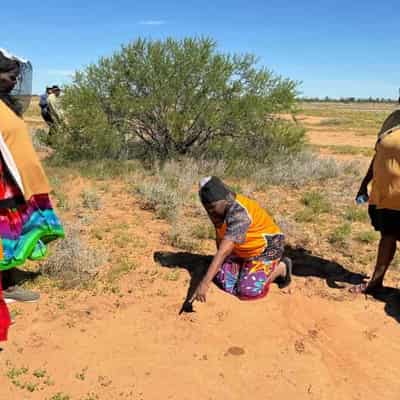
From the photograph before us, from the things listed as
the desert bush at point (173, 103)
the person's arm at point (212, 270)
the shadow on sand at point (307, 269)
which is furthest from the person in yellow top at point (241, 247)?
the desert bush at point (173, 103)

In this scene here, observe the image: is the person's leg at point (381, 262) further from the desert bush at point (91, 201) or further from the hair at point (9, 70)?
the desert bush at point (91, 201)

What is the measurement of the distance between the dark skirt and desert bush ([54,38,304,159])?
606 cm

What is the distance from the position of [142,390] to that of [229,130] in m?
7.79

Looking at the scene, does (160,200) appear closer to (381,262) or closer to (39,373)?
(381,262)

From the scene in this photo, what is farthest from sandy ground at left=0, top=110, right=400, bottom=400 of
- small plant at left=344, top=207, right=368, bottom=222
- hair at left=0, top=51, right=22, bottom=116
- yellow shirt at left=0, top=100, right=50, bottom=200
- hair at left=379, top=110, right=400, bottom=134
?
small plant at left=344, top=207, right=368, bottom=222

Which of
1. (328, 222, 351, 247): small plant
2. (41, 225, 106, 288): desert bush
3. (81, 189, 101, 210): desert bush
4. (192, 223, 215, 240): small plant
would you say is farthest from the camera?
(81, 189, 101, 210): desert bush

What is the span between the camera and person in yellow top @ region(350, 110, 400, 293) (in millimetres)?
3840

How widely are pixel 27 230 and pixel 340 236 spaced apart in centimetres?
375

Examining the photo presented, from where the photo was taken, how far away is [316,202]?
7.32 meters

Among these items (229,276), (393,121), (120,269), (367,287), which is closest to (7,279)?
(120,269)

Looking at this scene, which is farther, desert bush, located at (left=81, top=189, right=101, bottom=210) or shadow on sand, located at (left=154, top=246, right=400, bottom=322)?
desert bush, located at (left=81, top=189, right=101, bottom=210)

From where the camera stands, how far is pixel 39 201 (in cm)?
399

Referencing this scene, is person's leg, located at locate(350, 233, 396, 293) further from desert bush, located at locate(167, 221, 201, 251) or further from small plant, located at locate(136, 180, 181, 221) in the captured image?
small plant, located at locate(136, 180, 181, 221)

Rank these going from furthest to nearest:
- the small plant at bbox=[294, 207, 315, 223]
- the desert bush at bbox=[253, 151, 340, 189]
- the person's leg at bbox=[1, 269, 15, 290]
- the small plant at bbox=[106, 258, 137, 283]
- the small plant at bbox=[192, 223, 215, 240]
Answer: the desert bush at bbox=[253, 151, 340, 189]
the small plant at bbox=[294, 207, 315, 223]
the small plant at bbox=[192, 223, 215, 240]
the small plant at bbox=[106, 258, 137, 283]
the person's leg at bbox=[1, 269, 15, 290]
